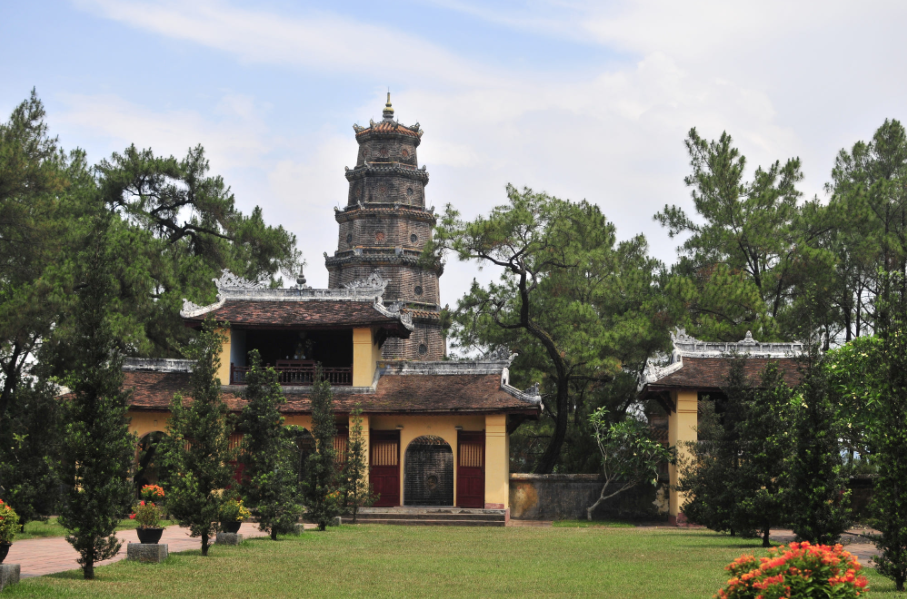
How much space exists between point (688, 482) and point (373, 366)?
11850 mm

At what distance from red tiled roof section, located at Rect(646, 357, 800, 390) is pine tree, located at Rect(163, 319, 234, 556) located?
1567 centimetres

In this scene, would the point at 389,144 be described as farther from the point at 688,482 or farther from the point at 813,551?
the point at 813,551

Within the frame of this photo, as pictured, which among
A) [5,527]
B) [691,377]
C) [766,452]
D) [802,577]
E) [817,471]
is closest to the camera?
[802,577]

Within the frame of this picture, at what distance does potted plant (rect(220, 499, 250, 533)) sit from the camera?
18.9m

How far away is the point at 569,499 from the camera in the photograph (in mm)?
32688

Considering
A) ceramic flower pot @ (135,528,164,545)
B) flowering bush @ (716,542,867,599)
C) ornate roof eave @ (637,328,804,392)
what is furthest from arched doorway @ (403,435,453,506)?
flowering bush @ (716,542,867,599)

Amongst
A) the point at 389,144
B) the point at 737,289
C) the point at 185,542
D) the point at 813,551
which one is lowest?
the point at 185,542

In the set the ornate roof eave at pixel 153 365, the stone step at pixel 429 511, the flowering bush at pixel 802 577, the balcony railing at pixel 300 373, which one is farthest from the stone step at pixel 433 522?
the flowering bush at pixel 802 577

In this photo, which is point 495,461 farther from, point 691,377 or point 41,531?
point 41,531

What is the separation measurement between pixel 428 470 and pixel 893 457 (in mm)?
29871

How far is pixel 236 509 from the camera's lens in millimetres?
19156

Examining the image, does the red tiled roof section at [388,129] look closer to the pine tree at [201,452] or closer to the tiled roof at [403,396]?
the tiled roof at [403,396]

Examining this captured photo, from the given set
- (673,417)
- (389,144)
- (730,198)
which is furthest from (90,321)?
(389,144)

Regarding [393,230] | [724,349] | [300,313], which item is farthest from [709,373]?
[393,230]
